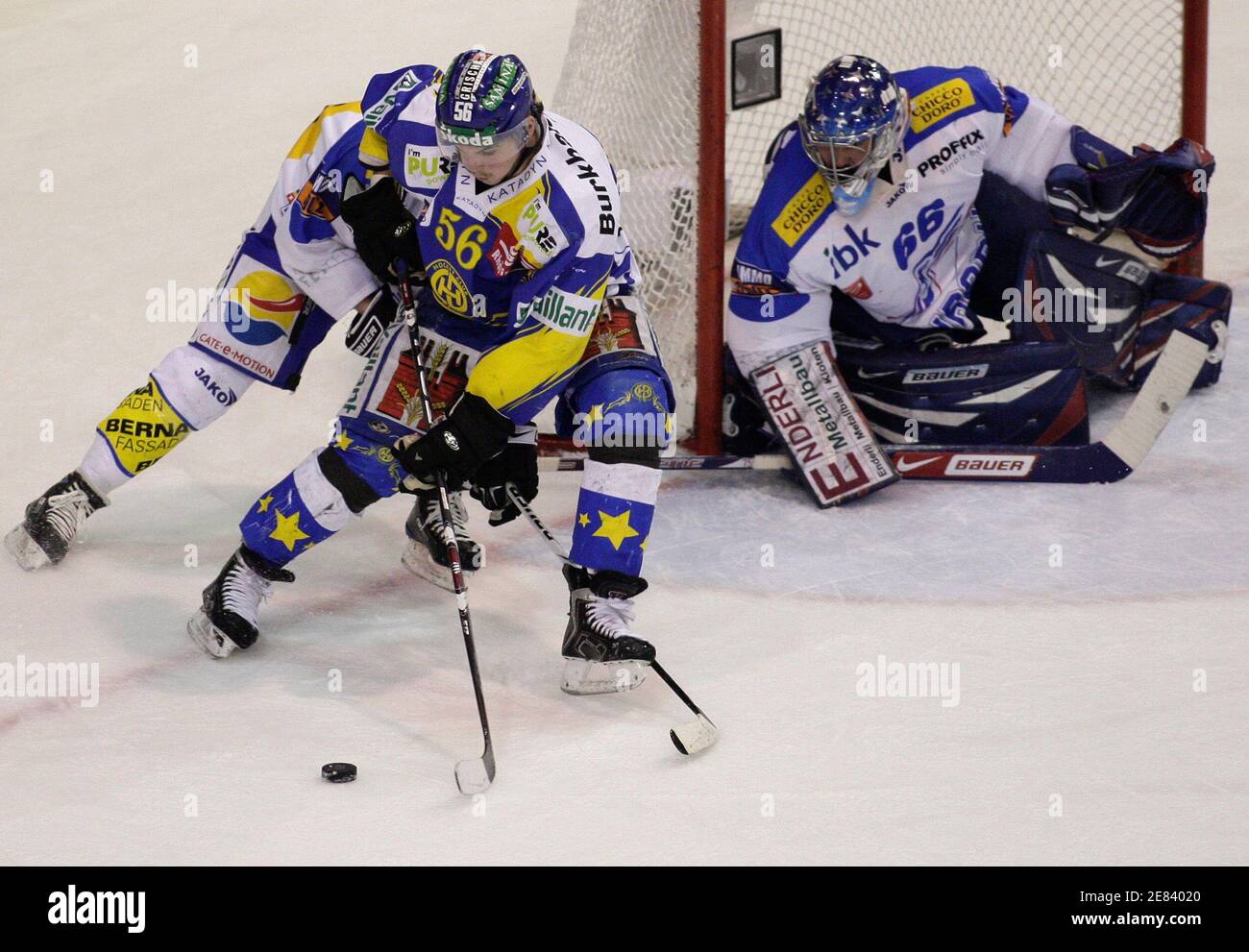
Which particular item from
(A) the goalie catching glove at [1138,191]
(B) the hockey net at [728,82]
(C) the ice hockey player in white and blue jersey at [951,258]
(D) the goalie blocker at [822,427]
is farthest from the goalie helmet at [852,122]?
(A) the goalie catching glove at [1138,191]

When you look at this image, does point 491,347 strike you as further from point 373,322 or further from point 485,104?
point 485,104

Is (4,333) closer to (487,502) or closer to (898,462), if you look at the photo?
(487,502)

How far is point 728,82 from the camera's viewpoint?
427 cm

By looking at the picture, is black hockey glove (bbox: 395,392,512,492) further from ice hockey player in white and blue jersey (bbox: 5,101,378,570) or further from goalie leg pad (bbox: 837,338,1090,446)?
goalie leg pad (bbox: 837,338,1090,446)

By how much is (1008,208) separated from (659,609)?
1617 millimetres

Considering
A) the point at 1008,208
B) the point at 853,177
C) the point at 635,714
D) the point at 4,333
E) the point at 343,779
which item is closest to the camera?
the point at 343,779

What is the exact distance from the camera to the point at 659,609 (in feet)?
11.6

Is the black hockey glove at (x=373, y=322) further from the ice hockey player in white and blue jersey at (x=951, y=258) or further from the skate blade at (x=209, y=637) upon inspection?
the ice hockey player in white and blue jersey at (x=951, y=258)

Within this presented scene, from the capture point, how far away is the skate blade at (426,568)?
12.0ft

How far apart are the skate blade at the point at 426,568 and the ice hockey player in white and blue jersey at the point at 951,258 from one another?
0.91m

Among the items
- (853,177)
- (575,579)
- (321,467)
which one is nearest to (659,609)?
(575,579)

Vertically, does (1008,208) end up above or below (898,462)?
above

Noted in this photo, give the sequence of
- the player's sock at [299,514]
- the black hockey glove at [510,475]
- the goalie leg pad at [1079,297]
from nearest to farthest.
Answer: the player's sock at [299,514]
the black hockey glove at [510,475]
the goalie leg pad at [1079,297]

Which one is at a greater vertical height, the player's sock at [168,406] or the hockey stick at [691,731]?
the player's sock at [168,406]
